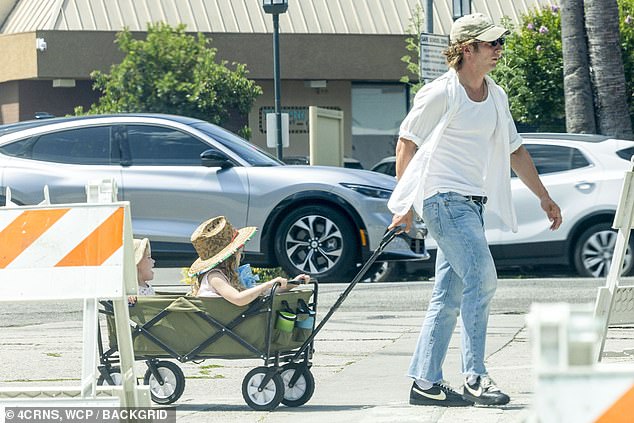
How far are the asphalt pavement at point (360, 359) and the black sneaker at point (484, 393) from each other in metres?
0.05

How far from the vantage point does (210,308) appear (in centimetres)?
612

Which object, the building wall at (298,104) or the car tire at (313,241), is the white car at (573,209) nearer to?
the car tire at (313,241)

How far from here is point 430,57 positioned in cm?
1775

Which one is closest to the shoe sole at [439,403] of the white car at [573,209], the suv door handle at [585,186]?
the white car at [573,209]

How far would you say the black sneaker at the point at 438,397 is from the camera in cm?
604

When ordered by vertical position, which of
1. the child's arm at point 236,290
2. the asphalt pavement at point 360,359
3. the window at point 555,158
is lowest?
the asphalt pavement at point 360,359

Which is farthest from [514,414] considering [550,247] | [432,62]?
[432,62]

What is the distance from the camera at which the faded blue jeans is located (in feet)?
19.6

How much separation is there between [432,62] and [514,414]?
12452mm

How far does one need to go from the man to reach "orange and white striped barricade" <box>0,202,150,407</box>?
1717 millimetres

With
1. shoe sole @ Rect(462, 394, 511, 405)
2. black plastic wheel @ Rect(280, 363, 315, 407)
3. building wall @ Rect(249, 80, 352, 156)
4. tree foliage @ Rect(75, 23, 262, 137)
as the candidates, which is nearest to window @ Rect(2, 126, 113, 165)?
black plastic wheel @ Rect(280, 363, 315, 407)

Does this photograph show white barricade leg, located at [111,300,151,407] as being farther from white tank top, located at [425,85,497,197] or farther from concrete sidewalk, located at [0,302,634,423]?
white tank top, located at [425,85,497,197]

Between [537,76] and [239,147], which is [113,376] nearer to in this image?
[239,147]

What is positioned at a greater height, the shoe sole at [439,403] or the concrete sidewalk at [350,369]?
the shoe sole at [439,403]
